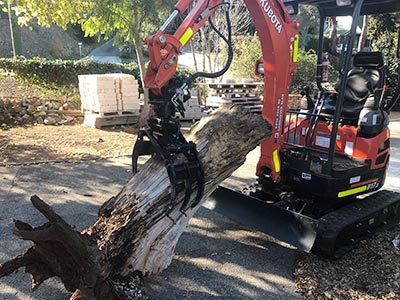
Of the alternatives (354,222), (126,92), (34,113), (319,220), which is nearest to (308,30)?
(126,92)

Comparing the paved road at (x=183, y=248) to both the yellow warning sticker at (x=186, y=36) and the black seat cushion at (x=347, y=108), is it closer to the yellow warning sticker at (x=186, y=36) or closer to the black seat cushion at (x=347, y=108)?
the black seat cushion at (x=347, y=108)

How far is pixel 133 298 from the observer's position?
127 inches

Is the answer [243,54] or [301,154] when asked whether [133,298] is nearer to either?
[301,154]

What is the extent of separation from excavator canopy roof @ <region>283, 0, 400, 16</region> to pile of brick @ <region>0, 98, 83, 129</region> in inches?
288

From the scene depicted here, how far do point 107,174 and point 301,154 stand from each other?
3471mm

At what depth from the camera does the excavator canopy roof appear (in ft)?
14.7

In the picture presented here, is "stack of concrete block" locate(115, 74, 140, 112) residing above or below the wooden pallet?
above

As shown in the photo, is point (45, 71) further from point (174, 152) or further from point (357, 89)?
point (174, 152)

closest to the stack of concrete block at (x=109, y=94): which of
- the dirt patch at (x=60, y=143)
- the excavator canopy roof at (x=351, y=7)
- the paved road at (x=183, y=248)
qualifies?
the dirt patch at (x=60, y=143)

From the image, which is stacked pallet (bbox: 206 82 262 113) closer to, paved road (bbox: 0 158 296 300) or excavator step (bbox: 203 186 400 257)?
paved road (bbox: 0 158 296 300)

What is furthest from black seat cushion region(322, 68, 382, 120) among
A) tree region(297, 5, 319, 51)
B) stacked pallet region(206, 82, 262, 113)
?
tree region(297, 5, 319, 51)

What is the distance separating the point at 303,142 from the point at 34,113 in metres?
8.18

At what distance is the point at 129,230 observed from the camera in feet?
10.4

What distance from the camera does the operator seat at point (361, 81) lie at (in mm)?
4371
